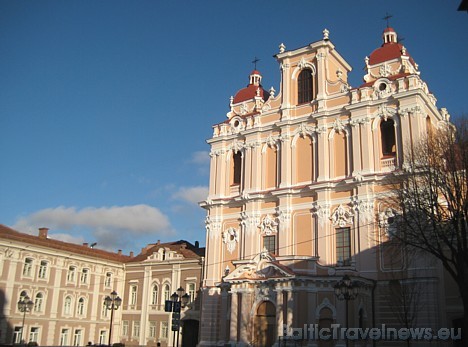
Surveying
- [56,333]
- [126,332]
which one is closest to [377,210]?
[126,332]

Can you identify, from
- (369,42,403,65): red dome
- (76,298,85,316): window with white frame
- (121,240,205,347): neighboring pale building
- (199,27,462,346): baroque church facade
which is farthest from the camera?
(76,298,85,316): window with white frame

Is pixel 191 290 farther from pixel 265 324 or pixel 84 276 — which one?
pixel 265 324

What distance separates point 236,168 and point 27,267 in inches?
760

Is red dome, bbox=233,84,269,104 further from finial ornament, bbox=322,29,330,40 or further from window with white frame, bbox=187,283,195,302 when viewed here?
window with white frame, bbox=187,283,195,302

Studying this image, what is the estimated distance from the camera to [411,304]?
1192 inches

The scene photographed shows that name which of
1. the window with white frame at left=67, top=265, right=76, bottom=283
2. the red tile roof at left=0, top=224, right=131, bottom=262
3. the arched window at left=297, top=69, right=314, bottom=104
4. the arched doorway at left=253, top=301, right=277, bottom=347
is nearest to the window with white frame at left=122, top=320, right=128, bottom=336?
the window with white frame at left=67, top=265, right=76, bottom=283

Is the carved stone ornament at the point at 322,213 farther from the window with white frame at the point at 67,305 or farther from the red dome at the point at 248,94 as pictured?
the window with white frame at the point at 67,305

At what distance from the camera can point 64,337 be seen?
45906mm

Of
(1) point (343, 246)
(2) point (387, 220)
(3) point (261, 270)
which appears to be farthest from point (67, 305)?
(2) point (387, 220)

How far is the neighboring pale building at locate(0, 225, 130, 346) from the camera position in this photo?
42.1 m

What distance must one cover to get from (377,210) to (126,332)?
2587 centimetres

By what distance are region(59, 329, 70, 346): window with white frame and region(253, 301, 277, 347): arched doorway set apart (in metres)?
21.4

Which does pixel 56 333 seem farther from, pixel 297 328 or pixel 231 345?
pixel 297 328

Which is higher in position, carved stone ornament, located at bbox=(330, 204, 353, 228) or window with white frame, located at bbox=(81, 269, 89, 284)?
carved stone ornament, located at bbox=(330, 204, 353, 228)
